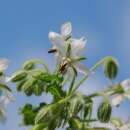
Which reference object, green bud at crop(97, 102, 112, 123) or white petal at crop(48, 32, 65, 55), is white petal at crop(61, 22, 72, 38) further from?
green bud at crop(97, 102, 112, 123)

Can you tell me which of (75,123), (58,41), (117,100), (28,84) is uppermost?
(58,41)

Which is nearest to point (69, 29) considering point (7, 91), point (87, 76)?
point (87, 76)

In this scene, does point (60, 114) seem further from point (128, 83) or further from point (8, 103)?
point (128, 83)

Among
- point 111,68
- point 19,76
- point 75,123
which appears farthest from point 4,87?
point 111,68

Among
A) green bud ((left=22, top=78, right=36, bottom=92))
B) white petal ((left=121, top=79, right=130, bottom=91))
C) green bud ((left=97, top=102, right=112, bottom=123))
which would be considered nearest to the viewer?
green bud ((left=97, top=102, right=112, bottom=123))

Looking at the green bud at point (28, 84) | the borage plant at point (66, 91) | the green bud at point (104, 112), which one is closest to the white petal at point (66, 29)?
the borage plant at point (66, 91)

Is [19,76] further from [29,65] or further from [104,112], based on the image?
[104,112]

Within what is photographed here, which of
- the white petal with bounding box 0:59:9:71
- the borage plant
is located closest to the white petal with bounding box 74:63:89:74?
the borage plant
